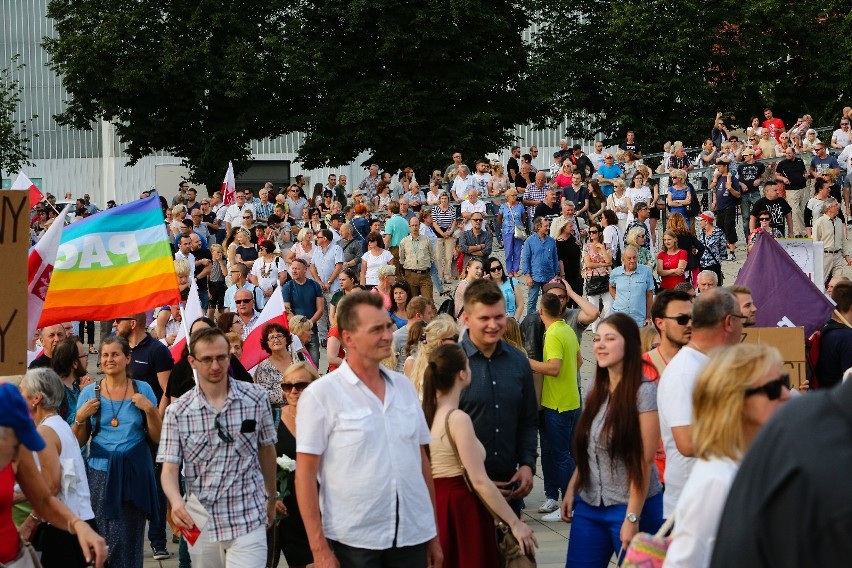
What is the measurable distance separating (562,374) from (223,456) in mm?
4329

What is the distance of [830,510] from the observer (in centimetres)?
248

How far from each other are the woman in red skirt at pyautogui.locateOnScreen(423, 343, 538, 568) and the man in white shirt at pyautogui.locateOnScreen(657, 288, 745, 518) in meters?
0.84

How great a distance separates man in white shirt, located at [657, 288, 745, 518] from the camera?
6.02 metres

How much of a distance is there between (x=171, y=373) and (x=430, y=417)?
3519mm

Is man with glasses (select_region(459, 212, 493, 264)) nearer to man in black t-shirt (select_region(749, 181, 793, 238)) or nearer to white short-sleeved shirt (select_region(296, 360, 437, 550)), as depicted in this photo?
man in black t-shirt (select_region(749, 181, 793, 238))

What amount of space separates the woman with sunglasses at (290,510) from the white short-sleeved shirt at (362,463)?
6.21ft

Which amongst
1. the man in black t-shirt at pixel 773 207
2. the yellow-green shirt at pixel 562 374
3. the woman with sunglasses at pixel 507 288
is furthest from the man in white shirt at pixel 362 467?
the man in black t-shirt at pixel 773 207

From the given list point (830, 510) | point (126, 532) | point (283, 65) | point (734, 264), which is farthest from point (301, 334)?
point (283, 65)

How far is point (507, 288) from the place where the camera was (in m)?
16.3

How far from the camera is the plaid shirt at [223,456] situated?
6895 mm

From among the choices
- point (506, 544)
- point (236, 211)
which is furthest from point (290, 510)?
point (236, 211)

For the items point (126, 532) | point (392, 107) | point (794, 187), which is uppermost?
point (392, 107)

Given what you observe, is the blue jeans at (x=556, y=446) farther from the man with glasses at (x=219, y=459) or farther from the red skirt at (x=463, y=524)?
the man with glasses at (x=219, y=459)

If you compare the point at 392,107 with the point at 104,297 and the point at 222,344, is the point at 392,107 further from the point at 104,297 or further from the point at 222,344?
the point at 222,344
